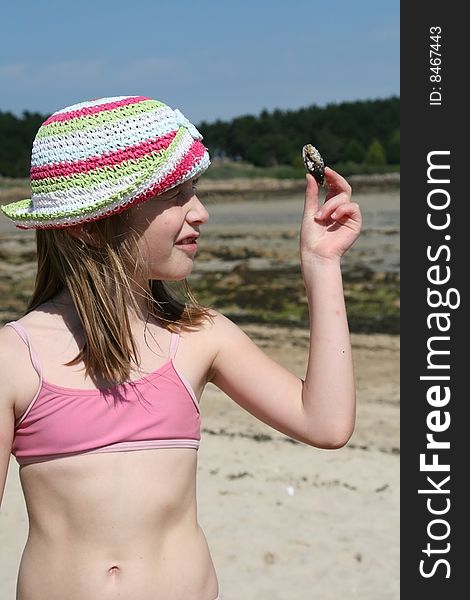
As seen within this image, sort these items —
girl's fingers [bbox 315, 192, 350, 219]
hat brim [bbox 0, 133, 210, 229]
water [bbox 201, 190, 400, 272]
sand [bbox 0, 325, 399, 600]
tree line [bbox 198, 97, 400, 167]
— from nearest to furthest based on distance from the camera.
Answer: hat brim [bbox 0, 133, 210, 229] → girl's fingers [bbox 315, 192, 350, 219] → sand [bbox 0, 325, 399, 600] → water [bbox 201, 190, 400, 272] → tree line [bbox 198, 97, 400, 167]

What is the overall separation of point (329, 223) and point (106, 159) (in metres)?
0.55

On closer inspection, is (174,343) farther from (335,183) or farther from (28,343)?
(335,183)

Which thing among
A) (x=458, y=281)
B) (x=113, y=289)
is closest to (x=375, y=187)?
(x=458, y=281)

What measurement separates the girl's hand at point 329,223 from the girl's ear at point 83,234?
1.61 feet

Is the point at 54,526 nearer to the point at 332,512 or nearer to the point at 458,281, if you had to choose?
the point at 332,512

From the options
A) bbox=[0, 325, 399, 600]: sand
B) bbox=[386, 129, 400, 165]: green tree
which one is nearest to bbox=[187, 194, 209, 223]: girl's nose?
bbox=[0, 325, 399, 600]: sand

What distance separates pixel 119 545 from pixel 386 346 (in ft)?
27.4

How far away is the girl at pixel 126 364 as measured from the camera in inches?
78.1

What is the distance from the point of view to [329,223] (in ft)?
7.21

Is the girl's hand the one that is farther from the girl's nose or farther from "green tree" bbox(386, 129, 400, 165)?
"green tree" bbox(386, 129, 400, 165)

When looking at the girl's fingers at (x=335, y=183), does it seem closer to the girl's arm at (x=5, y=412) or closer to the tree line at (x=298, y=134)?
the girl's arm at (x=5, y=412)

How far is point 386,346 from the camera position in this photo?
1013 cm

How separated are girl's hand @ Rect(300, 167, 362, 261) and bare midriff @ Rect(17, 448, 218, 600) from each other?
588 millimetres

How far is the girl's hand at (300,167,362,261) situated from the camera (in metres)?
2.15
